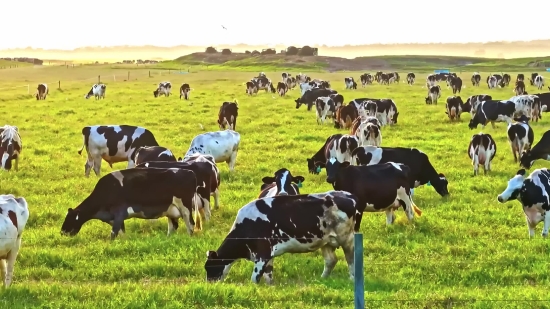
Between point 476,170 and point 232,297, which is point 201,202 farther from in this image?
point 476,170

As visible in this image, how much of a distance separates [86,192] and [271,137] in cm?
1181

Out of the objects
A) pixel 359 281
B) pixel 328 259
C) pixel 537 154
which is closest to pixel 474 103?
pixel 537 154

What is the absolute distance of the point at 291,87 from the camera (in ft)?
229

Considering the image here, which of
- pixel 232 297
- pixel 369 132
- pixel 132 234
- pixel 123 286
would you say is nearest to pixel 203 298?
pixel 232 297

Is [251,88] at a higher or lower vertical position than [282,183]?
lower

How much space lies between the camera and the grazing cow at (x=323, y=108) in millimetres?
35469

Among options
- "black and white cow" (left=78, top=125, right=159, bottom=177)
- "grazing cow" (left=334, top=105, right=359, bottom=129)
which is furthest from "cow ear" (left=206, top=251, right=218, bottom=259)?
"grazing cow" (left=334, top=105, right=359, bottom=129)

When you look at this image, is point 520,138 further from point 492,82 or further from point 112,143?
point 492,82

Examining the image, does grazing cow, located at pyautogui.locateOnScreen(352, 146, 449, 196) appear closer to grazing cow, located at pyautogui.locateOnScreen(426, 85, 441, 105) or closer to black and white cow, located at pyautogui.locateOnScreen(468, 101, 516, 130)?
black and white cow, located at pyautogui.locateOnScreen(468, 101, 516, 130)

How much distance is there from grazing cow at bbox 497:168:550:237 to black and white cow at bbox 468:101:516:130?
18.5m

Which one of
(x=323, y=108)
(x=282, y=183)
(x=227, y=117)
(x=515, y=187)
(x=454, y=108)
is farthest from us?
(x=323, y=108)

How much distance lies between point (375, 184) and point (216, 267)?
4.58m

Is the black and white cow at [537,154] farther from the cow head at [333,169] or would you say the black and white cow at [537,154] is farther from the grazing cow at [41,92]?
the grazing cow at [41,92]

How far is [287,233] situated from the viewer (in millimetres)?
10266
